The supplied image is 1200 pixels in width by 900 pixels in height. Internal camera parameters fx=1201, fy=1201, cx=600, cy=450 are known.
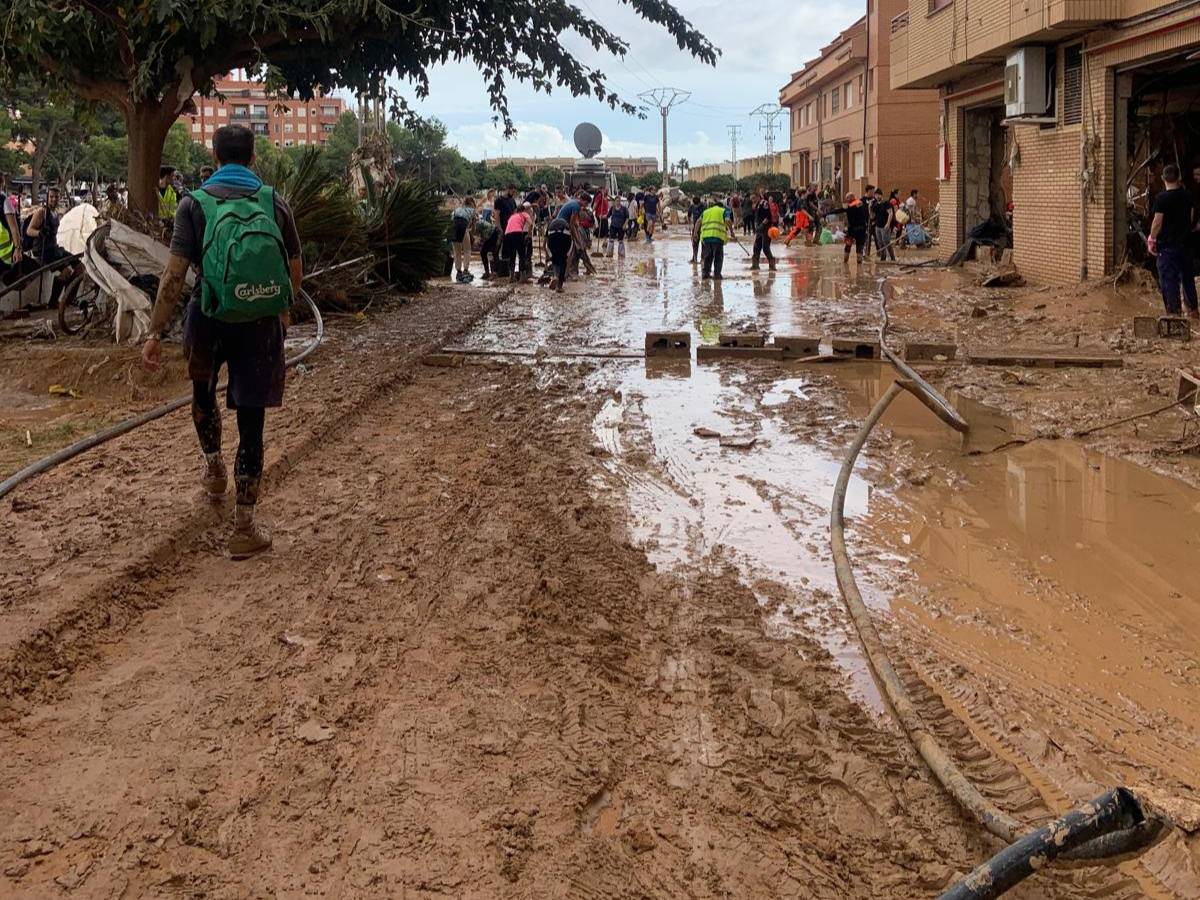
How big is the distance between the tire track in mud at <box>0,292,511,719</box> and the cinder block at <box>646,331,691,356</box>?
2.70m

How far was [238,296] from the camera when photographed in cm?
494

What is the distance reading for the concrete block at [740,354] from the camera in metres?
11.5

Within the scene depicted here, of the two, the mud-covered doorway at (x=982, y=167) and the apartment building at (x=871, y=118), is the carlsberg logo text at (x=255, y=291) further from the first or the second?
the apartment building at (x=871, y=118)

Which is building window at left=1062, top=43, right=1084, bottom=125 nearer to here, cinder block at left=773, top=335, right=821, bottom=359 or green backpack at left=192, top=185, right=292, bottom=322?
cinder block at left=773, top=335, right=821, bottom=359

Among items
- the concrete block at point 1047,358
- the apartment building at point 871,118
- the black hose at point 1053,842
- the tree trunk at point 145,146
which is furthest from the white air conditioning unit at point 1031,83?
the apartment building at point 871,118

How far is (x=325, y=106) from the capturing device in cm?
14862

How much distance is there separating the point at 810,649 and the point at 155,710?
7.34 feet

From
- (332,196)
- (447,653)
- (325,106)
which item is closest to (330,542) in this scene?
(447,653)

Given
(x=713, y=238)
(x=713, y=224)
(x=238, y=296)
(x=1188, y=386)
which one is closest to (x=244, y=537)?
(x=238, y=296)

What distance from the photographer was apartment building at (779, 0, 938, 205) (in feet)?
139

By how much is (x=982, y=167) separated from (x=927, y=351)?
52.4ft

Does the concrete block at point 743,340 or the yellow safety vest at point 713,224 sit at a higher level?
the yellow safety vest at point 713,224

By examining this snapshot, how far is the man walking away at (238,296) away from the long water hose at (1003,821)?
2594mm

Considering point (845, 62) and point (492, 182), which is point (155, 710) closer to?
point (845, 62)
